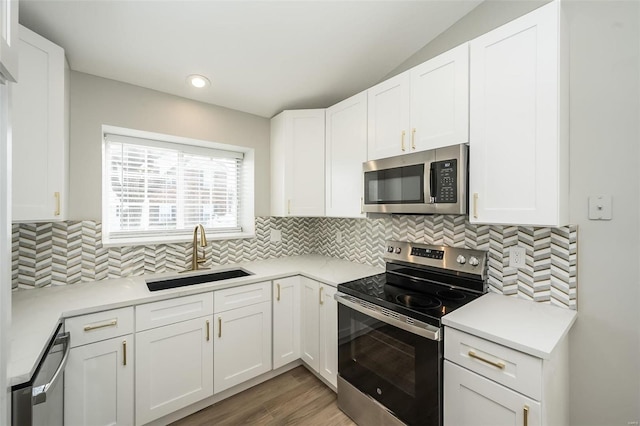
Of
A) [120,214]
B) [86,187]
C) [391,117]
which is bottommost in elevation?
[120,214]

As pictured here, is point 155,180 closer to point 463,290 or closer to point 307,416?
point 307,416

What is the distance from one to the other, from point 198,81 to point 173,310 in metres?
1.69

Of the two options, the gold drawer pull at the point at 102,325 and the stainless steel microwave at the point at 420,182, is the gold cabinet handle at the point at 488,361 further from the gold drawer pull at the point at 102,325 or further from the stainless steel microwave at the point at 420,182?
the gold drawer pull at the point at 102,325

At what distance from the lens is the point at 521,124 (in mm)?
1345

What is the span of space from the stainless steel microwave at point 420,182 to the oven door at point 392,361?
0.66 meters

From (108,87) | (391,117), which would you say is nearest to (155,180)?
(108,87)

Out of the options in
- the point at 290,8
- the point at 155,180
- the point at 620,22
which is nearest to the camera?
the point at 620,22

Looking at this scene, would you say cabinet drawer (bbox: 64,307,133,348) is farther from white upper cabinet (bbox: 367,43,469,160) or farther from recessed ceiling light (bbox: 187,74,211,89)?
white upper cabinet (bbox: 367,43,469,160)

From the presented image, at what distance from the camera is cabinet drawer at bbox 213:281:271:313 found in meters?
1.91

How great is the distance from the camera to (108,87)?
1986 millimetres

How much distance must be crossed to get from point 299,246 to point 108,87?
2.14 metres

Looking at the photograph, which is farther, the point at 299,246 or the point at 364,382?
the point at 299,246

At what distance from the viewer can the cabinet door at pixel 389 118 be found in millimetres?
1821

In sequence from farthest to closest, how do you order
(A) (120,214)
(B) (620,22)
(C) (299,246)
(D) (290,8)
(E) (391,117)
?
(C) (299,246) < (A) (120,214) < (E) (391,117) < (D) (290,8) < (B) (620,22)
